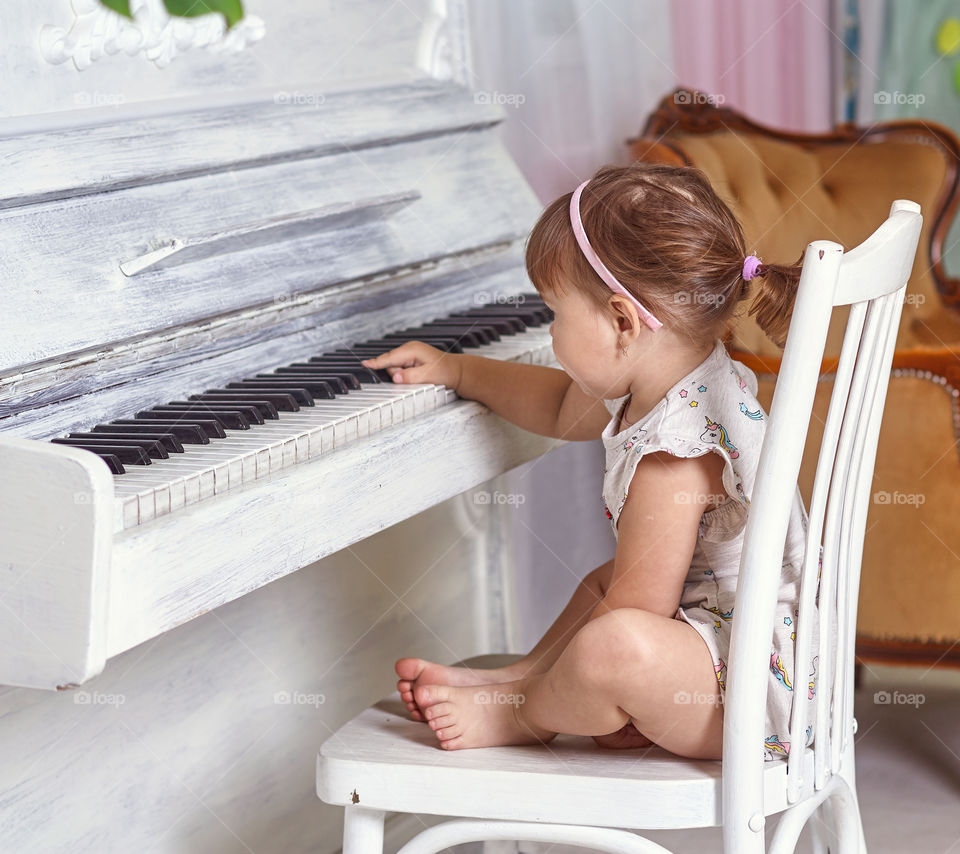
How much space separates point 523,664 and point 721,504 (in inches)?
11.9

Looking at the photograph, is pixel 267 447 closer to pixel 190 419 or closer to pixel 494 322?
pixel 190 419

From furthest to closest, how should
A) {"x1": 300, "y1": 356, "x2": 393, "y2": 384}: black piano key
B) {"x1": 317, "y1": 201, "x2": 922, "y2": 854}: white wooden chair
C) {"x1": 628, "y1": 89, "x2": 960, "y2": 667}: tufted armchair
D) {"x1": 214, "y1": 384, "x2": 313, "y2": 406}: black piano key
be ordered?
{"x1": 628, "y1": 89, "x2": 960, "y2": 667}: tufted armchair, {"x1": 300, "y1": 356, "x2": 393, "y2": 384}: black piano key, {"x1": 214, "y1": 384, "x2": 313, "y2": 406}: black piano key, {"x1": 317, "y1": 201, "x2": 922, "y2": 854}: white wooden chair

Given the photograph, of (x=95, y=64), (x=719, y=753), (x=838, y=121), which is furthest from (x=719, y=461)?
(x=838, y=121)

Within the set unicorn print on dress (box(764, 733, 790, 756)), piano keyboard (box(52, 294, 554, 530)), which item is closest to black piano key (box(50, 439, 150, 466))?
piano keyboard (box(52, 294, 554, 530))

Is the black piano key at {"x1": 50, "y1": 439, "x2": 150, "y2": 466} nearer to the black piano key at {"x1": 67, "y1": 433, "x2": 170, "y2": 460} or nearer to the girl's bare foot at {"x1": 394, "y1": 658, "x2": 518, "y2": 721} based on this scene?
the black piano key at {"x1": 67, "y1": 433, "x2": 170, "y2": 460}

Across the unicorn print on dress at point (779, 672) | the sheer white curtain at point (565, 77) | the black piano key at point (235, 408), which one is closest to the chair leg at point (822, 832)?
the unicorn print on dress at point (779, 672)

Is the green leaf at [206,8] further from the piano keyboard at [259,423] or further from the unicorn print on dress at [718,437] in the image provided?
the unicorn print on dress at [718,437]

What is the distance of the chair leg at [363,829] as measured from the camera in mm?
1071

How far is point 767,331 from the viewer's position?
44.3 inches

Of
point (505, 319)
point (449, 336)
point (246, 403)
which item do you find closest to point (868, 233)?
point (505, 319)

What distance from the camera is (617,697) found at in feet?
3.32

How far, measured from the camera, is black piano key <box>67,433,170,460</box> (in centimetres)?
100

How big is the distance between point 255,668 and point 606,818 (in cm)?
73

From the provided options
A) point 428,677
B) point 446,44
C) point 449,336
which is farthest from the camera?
point 446,44
